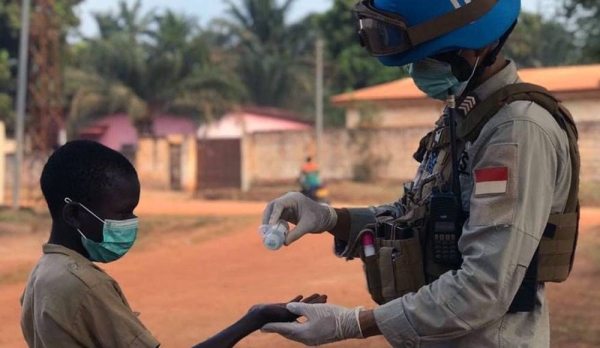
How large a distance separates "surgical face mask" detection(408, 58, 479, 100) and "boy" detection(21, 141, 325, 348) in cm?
64

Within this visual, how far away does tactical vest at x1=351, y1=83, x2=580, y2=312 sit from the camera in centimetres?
201

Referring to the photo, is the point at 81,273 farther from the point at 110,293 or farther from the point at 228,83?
the point at 228,83

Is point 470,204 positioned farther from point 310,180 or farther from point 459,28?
point 310,180

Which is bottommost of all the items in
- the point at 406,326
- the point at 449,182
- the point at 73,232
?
the point at 406,326

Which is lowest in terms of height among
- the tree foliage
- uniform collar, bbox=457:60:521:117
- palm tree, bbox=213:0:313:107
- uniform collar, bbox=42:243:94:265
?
uniform collar, bbox=42:243:94:265

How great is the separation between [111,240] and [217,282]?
7844mm

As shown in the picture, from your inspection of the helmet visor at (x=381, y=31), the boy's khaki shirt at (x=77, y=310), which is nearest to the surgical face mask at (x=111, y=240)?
the boy's khaki shirt at (x=77, y=310)

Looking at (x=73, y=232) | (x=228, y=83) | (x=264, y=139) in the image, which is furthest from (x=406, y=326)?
(x=228, y=83)

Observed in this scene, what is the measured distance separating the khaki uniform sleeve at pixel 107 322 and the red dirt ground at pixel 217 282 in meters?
4.32

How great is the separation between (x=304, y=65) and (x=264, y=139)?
36.7 feet

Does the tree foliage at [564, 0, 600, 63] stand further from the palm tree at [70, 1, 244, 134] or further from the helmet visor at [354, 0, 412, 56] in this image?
the palm tree at [70, 1, 244, 134]

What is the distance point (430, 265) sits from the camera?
83.1 inches

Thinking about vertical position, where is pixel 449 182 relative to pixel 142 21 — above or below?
below

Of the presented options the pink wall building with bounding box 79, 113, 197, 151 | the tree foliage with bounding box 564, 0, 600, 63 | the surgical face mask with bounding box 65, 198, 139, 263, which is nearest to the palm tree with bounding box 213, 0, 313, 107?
the pink wall building with bounding box 79, 113, 197, 151
